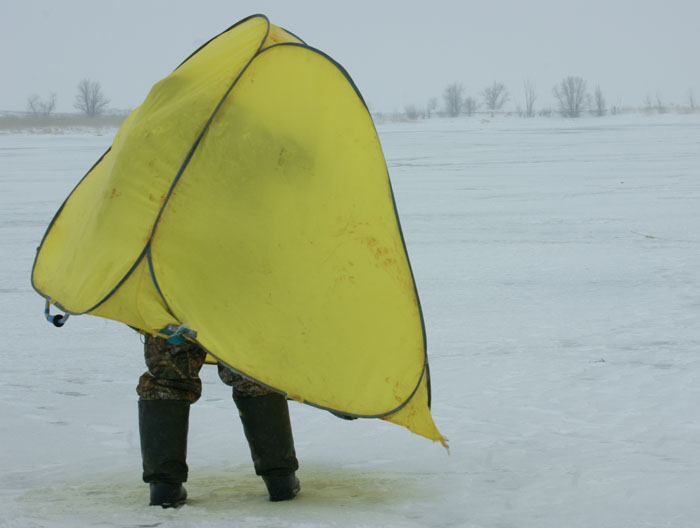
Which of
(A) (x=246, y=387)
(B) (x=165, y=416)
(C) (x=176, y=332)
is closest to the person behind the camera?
→ (C) (x=176, y=332)

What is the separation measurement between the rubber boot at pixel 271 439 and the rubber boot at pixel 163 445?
0.23m

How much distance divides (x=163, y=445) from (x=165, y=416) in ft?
0.29

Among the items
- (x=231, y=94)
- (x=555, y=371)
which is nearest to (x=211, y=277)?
(x=231, y=94)

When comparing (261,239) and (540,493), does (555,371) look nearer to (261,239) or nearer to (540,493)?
(540,493)

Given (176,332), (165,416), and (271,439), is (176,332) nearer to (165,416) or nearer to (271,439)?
(165,416)

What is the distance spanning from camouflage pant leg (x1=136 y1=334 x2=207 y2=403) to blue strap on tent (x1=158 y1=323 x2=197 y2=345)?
149 millimetres

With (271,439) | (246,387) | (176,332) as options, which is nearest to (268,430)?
(271,439)

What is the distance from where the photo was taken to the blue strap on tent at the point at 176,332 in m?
2.43

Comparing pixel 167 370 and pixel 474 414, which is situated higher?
pixel 167 370

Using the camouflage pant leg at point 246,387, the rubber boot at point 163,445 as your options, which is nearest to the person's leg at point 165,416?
the rubber boot at point 163,445

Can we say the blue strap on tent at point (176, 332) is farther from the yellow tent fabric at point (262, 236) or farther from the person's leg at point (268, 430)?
the person's leg at point (268, 430)

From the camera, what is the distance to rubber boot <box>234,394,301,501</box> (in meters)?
2.73

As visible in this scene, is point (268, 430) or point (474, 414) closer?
point (268, 430)

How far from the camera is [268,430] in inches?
108
